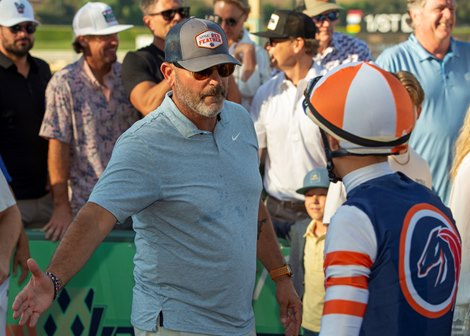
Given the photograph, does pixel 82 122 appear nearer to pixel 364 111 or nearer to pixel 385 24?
pixel 364 111

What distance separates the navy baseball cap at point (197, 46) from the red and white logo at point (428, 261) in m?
1.32

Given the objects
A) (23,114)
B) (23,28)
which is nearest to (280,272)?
(23,114)

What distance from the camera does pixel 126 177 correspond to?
12.5 feet

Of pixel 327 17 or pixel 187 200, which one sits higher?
pixel 187 200

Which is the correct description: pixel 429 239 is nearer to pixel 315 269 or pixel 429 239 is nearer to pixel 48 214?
pixel 315 269

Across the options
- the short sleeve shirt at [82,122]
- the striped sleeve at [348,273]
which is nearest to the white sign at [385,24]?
the short sleeve shirt at [82,122]

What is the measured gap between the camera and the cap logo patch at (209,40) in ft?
13.0

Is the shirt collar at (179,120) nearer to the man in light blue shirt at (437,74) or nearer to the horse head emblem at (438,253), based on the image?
the horse head emblem at (438,253)

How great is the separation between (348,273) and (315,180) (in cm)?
298

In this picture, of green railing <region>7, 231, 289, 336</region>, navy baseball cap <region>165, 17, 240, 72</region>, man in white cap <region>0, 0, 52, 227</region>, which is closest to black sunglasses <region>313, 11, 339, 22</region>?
man in white cap <region>0, 0, 52, 227</region>

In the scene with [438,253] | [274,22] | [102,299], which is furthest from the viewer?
[274,22]

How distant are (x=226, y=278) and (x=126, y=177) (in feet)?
1.99

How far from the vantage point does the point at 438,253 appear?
2.91 metres

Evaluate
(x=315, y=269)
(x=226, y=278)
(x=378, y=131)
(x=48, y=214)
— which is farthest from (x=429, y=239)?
(x=48, y=214)
